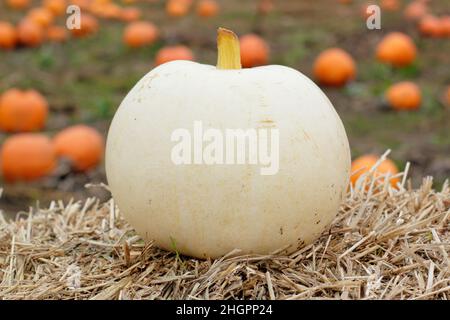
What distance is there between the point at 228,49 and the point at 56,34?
8.09 meters

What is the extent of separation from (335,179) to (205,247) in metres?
0.54

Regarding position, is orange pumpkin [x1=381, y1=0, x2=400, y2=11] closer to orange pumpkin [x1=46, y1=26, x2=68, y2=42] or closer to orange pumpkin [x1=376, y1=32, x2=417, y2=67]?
orange pumpkin [x1=376, y1=32, x2=417, y2=67]

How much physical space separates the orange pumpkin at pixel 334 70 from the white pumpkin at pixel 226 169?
5.84 meters

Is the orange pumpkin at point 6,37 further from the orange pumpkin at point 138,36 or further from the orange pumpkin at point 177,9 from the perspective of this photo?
the orange pumpkin at point 177,9

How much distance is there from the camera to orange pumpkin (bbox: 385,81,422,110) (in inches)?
309

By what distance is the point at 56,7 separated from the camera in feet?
41.7

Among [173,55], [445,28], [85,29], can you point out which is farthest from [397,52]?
[85,29]

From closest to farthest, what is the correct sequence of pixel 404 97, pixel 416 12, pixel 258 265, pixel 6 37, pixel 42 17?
1. pixel 258 265
2. pixel 404 97
3. pixel 6 37
4. pixel 42 17
5. pixel 416 12

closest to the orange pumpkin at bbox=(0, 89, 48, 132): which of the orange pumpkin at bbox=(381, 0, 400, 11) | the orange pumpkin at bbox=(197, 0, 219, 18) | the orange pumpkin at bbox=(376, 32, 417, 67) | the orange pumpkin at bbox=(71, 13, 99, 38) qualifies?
the orange pumpkin at bbox=(71, 13, 99, 38)

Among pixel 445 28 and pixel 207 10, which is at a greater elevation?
pixel 207 10

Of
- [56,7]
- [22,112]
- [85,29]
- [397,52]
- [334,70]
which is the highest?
[56,7]

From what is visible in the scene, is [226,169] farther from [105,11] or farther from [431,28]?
[105,11]

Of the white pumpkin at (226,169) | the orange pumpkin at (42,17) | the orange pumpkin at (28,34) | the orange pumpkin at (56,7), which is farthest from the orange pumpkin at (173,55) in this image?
the white pumpkin at (226,169)

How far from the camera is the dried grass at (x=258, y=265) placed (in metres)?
2.75
